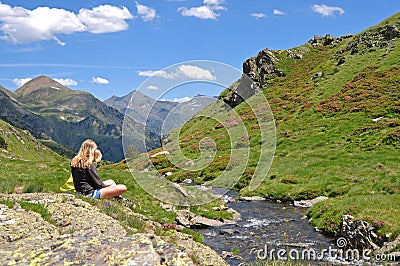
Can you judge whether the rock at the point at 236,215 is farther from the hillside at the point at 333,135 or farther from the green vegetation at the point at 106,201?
the hillside at the point at 333,135

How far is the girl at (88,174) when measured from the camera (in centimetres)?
1429

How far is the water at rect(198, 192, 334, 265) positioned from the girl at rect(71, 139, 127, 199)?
6.00 meters

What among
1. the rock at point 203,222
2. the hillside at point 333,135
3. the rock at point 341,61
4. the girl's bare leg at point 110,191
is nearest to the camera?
the girl's bare leg at point 110,191

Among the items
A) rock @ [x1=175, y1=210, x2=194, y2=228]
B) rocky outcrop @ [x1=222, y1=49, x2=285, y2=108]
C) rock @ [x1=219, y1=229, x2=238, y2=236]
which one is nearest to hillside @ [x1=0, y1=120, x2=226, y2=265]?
rock @ [x1=175, y1=210, x2=194, y2=228]

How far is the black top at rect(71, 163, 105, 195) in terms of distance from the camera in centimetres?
1447

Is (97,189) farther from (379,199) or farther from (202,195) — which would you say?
(379,199)

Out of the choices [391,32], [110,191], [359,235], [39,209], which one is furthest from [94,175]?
[391,32]

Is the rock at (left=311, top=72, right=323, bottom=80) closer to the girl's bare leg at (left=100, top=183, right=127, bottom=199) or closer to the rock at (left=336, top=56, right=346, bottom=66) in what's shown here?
the rock at (left=336, top=56, right=346, bottom=66)

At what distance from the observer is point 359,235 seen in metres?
15.8

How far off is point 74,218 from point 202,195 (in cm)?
1747

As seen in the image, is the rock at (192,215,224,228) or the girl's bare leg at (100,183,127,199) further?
the rock at (192,215,224,228)

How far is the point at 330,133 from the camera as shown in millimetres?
42875

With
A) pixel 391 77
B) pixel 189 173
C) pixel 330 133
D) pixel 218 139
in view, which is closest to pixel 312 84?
pixel 391 77

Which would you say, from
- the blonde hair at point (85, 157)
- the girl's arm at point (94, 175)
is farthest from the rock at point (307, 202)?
the blonde hair at point (85, 157)
